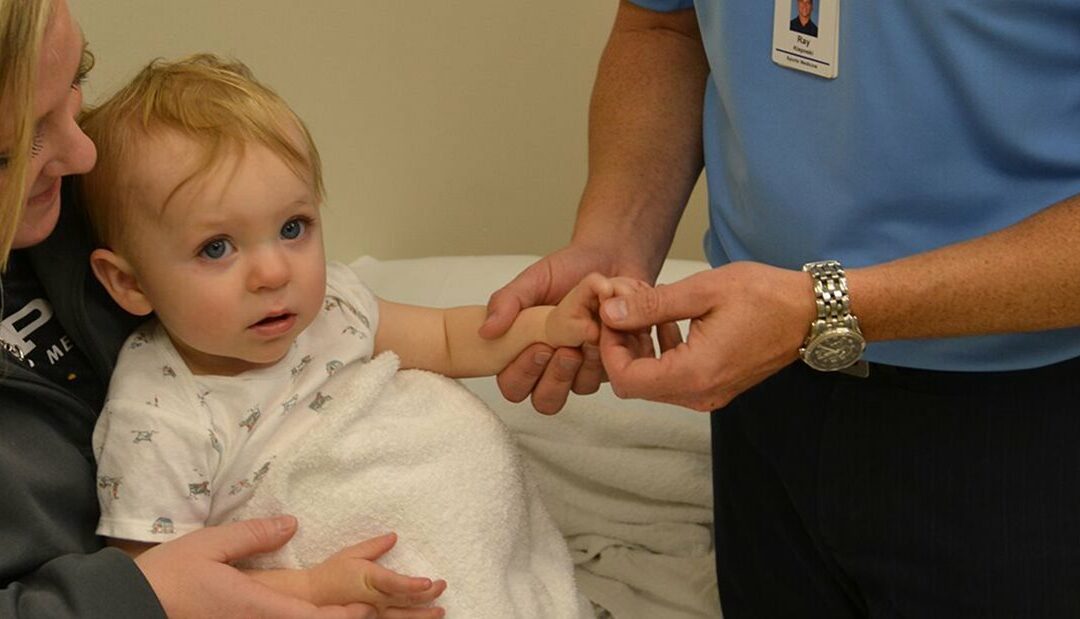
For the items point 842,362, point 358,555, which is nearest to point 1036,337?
point 842,362

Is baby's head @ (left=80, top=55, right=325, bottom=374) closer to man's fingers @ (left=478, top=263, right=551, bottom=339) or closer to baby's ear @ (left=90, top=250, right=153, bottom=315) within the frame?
baby's ear @ (left=90, top=250, right=153, bottom=315)

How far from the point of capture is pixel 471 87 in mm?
2148

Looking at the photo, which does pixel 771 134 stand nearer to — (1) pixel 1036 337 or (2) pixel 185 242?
(1) pixel 1036 337

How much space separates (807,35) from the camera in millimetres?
1159

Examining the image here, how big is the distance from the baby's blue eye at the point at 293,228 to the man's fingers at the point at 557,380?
31 centimetres

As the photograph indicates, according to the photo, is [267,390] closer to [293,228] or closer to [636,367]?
[293,228]

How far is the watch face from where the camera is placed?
1.12 meters

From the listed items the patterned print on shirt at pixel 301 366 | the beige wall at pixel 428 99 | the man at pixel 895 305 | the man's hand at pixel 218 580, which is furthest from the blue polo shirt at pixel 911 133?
the beige wall at pixel 428 99

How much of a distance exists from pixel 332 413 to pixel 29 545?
11.8 inches

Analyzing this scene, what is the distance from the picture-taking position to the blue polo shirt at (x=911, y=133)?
1061mm

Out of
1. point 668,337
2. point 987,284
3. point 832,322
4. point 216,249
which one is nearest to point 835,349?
point 832,322

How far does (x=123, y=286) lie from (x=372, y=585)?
369 mm

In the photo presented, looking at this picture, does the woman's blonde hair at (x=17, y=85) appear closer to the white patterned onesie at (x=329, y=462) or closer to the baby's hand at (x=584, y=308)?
the white patterned onesie at (x=329, y=462)

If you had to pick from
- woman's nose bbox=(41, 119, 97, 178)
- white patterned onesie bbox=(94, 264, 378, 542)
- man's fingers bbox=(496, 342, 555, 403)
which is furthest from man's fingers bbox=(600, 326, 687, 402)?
woman's nose bbox=(41, 119, 97, 178)
